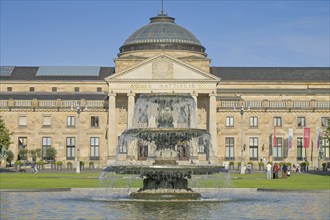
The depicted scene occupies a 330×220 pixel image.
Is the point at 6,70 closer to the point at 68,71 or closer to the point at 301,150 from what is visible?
the point at 68,71

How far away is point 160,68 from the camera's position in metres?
113

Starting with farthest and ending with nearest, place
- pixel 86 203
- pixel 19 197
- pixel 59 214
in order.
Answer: pixel 19 197, pixel 86 203, pixel 59 214

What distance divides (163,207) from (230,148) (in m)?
86.3

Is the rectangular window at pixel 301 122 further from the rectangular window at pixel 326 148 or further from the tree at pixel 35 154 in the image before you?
the tree at pixel 35 154

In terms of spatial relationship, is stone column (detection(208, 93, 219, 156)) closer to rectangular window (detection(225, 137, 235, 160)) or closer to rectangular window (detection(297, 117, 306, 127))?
rectangular window (detection(225, 137, 235, 160))

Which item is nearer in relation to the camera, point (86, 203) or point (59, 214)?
point (59, 214)

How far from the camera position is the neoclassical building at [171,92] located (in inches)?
4451

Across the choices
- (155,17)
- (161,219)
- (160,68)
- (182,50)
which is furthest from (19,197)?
(155,17)

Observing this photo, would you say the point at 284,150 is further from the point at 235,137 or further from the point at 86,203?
the point at 86,203

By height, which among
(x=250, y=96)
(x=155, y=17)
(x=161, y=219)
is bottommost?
(x=161, y=219)

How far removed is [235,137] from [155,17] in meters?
26.5

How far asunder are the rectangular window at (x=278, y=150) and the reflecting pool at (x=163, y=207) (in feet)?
249

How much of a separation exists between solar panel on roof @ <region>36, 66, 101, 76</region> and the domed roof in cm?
1030

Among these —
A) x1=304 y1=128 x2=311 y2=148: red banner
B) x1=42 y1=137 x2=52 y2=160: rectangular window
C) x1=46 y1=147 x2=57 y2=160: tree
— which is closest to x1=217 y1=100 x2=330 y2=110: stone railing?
x1=304 y1=128 x2=311 y2=148: red banner
